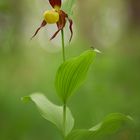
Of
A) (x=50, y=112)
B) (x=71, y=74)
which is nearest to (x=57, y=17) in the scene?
(x=71, y=74)

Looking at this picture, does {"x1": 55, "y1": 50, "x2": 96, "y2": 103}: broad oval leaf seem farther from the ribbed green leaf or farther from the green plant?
the ribbed green leaf

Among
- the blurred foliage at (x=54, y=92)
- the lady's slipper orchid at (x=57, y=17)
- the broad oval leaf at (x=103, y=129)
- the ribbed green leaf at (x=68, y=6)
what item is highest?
the ribbed green leaf at (x=68, y=6)

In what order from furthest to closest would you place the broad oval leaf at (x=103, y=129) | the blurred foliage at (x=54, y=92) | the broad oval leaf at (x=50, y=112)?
the blurred foliage at (x=54, y=92), the broad oval leaf at (x=50, y=112), the broad oval leaf at (x=103, y=129)

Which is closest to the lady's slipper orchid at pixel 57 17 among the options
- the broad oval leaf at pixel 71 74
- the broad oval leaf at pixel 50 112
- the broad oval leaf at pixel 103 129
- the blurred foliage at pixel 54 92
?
the broad oval leaf at pixel 71 74

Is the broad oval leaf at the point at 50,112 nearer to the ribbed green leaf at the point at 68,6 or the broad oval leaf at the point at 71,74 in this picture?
the broad oval leaf at the point at 71,74

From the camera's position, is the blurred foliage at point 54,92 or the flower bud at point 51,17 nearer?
the flower bud at point 51,17

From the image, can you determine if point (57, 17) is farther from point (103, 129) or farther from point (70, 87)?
point (103, 129)

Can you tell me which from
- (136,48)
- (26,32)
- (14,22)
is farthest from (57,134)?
(26,32)

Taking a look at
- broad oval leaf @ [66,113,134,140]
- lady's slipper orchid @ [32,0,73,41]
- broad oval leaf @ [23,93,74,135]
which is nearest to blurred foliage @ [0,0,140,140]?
broad oval leaf @ [66,113,134,140]

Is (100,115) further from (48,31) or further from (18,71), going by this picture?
(48,31)
